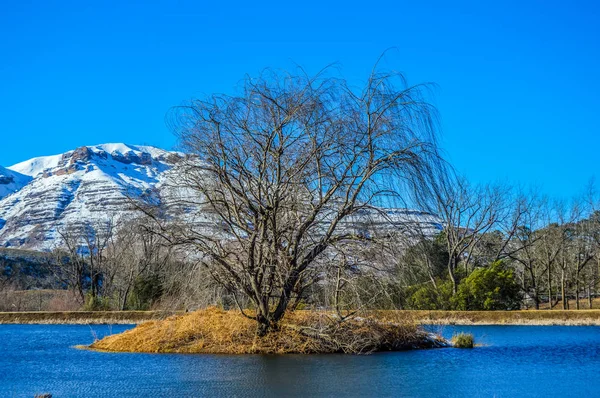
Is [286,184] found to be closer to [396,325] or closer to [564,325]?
[396,325]

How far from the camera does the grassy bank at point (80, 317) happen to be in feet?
124

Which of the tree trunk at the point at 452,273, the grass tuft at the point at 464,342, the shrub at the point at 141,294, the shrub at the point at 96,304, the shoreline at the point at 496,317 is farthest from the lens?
the shrub at the point at 96,304

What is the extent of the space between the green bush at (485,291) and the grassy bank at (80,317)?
16.7m

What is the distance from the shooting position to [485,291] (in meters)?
40.0

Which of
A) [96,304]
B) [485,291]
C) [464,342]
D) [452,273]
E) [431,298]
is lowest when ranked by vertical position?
[464,342]

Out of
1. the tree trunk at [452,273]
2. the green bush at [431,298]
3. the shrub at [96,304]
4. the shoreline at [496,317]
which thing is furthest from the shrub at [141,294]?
the tree trunk at [452,273]

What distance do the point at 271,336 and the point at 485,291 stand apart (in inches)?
911

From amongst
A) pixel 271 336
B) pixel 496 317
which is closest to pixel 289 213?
pixel 271 336

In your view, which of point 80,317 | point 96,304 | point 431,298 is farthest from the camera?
point 96,304

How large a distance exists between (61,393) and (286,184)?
8.14 metres

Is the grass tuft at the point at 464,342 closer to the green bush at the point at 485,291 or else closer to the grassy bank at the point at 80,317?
the green bush at the point at 485,291

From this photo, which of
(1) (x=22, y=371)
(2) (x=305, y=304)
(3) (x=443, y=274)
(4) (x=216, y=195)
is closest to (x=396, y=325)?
(2) (x=305, y=304)

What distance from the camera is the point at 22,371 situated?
661 inches

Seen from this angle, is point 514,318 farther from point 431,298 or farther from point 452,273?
point 452,273
